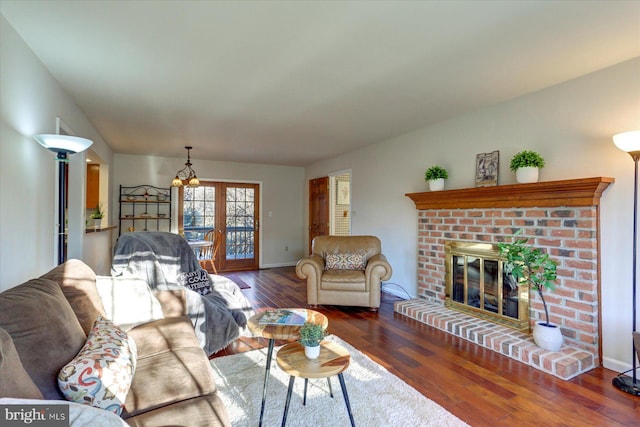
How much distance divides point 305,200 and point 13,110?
224 inches

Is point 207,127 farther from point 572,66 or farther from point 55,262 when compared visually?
point 572,66

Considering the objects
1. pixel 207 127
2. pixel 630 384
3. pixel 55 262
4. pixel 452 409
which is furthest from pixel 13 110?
pixel 630 384

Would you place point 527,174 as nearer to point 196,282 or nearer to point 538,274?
point 538,274

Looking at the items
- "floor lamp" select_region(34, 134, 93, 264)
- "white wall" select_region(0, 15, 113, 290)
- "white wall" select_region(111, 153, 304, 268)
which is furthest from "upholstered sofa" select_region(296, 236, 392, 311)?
"white wall" select_region(111, 153, 304, 268)

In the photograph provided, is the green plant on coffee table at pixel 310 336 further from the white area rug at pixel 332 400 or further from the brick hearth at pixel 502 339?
the brick hearth at pixel 502 339

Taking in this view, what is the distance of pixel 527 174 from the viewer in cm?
290

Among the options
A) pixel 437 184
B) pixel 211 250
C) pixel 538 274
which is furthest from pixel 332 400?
pixel 211 250

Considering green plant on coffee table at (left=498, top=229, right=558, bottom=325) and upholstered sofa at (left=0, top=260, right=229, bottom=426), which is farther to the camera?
green plant on coffee table at (left=498, top=229, right=558, bottom=325)

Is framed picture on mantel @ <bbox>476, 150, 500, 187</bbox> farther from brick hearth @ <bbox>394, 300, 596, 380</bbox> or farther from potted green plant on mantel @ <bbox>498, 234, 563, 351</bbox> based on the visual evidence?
brick hearth @ <bbox>394, 300, 596, 380</bbox>

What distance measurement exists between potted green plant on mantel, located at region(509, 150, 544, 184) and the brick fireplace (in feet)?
0.30

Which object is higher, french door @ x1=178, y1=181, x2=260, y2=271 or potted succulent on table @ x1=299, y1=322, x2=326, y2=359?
french door @ x1=178, y1=181, x2=260, y2=271

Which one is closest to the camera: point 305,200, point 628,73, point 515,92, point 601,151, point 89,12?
point 89,12

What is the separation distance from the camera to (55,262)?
2605 millimetres

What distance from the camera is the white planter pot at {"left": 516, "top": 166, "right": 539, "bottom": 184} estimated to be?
2879mm
